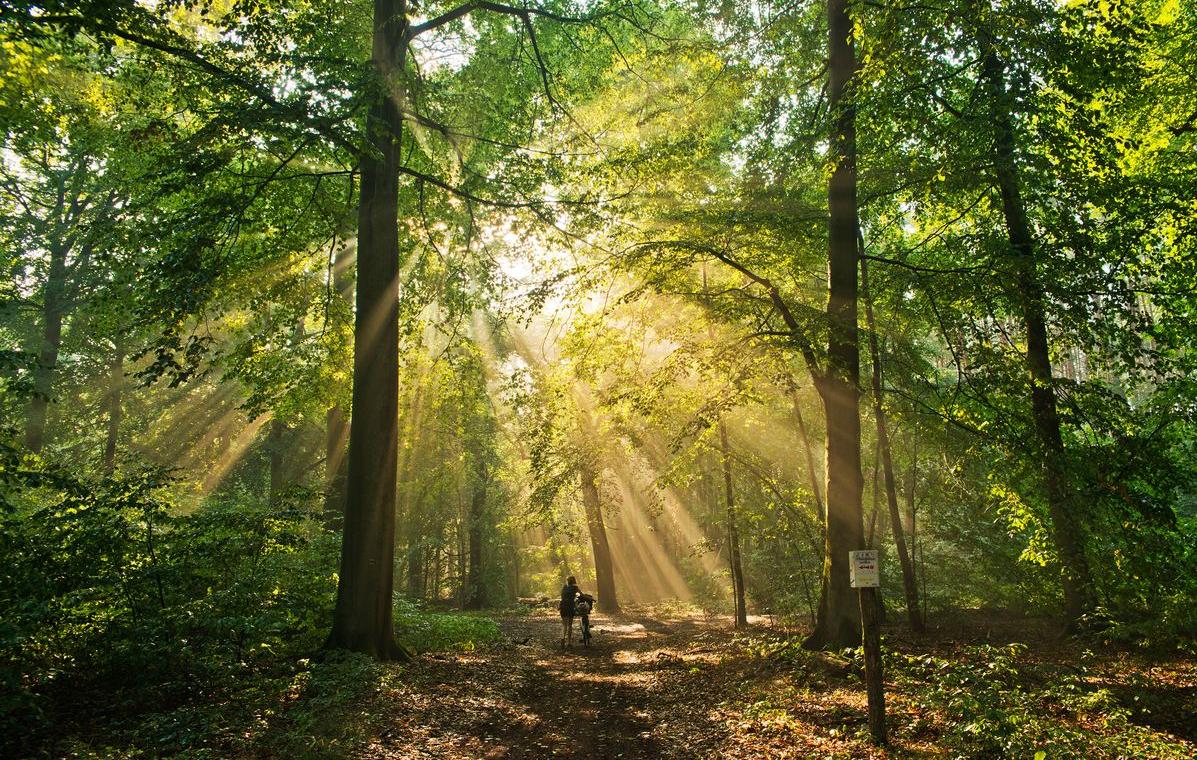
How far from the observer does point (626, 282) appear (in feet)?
36.8

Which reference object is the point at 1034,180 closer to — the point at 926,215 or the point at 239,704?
the point at 926,215

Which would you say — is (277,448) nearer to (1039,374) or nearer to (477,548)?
(477,548)

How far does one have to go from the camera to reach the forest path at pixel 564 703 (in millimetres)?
6922

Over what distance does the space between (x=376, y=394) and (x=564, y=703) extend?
573cm

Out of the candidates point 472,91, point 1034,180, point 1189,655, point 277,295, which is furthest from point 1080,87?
point 277,295

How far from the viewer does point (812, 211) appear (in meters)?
11.1

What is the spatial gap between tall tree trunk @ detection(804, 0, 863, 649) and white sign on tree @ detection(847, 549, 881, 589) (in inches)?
132

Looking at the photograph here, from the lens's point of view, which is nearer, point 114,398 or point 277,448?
point 114,398

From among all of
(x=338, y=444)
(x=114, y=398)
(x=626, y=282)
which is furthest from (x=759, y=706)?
(x=114, y=398)

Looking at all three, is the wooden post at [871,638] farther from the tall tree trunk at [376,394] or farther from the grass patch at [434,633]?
the grass patch at [434,633]

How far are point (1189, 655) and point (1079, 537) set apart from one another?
2.62m

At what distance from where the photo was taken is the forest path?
6922 mm

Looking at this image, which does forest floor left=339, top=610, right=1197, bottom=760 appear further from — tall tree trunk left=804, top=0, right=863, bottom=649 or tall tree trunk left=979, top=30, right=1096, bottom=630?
tall tree trunk left=979, top=30, right=1096, bottom=630

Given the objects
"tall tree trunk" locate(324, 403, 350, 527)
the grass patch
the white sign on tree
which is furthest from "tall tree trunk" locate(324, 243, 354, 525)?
the white sign on tree
